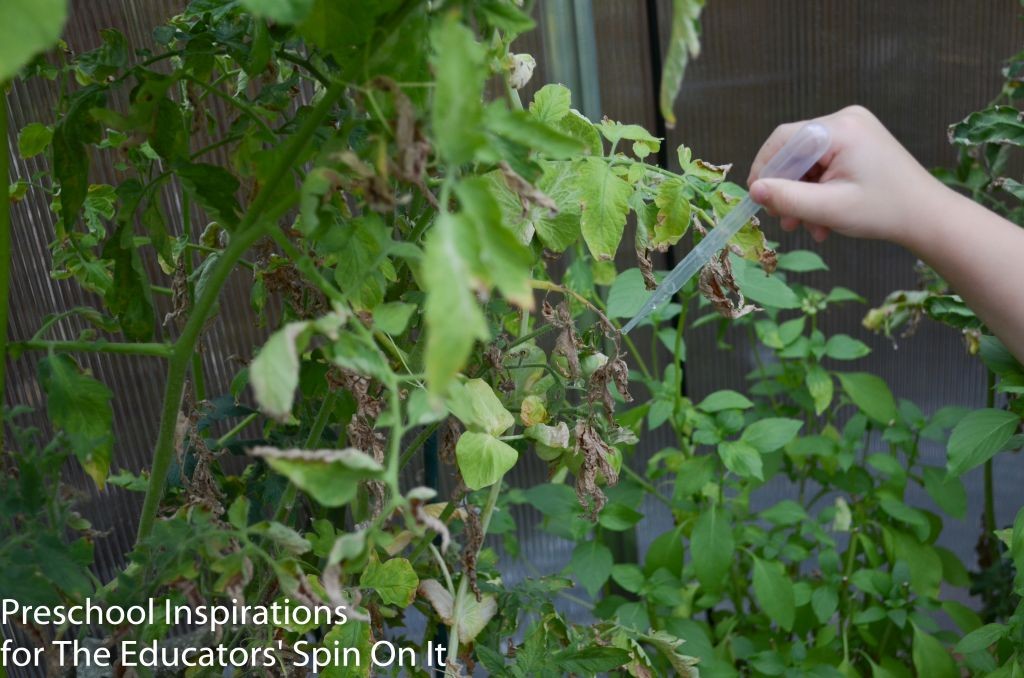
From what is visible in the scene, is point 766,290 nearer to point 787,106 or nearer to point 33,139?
point 787,106

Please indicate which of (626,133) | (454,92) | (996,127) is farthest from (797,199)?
(996,127)

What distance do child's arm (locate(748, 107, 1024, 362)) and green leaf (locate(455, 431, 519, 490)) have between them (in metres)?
0.21

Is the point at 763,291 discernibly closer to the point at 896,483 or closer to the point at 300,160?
the point at 896,483

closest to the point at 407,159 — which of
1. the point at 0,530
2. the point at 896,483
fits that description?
the point at 0,530

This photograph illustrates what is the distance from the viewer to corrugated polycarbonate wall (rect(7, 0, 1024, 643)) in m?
0.96

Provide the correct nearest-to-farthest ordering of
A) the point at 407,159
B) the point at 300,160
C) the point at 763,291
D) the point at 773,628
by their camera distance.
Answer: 1. the point at 407,159
2. the point at 300,160
3. the point at 763,291
4. the point at 773,628

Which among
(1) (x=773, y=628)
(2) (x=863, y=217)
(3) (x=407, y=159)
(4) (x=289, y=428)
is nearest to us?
(3) (x=407, y=159)

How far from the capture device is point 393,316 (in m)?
0.39

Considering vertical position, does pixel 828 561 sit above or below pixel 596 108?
below

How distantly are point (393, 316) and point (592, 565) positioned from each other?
1.91 feet

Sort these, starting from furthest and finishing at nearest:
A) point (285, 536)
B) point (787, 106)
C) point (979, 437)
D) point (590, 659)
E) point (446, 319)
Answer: point (787, 106), point (979, 437), point (590, 659), point (285, 536), point (446, 319)

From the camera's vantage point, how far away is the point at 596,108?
3.50 ft

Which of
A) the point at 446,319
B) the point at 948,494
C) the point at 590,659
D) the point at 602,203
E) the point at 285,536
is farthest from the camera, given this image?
the point at 948,494

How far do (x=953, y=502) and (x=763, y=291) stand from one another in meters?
0.37
